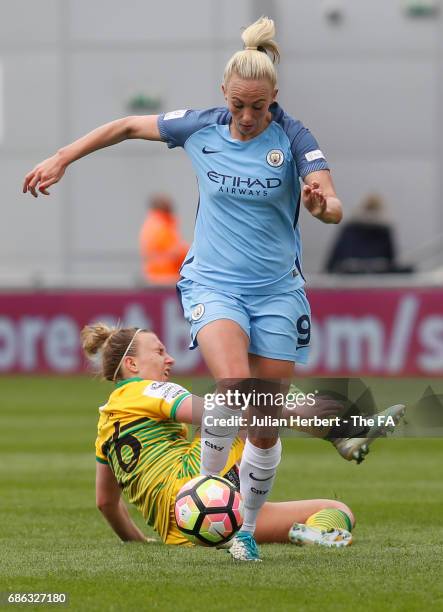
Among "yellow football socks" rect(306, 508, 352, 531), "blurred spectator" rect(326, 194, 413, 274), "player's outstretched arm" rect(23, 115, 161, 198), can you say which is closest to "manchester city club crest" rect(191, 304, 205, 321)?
"player's outstretched arm" rect(23, 115, 161, 198)

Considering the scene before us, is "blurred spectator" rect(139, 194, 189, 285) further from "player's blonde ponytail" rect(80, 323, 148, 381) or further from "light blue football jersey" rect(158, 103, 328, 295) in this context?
"light blue football jersey" rect(158, 103, 328, 295)

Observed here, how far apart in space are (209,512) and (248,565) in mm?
307

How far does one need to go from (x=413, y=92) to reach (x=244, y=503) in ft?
62.3

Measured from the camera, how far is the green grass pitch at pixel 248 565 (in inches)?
220

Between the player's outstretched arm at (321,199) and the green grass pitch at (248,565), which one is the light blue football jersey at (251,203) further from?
the green grass pitch at (248,565)

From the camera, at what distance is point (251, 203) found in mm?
6594

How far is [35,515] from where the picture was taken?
8.31 metres

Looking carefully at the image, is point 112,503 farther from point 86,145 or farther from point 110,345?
point 86,145

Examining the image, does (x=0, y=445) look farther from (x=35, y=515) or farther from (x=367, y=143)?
(x=367, y=143)

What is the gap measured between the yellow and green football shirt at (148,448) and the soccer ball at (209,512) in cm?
42

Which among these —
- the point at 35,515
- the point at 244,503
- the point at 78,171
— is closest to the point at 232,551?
the point at 244,503

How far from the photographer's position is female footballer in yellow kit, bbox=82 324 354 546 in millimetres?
6824

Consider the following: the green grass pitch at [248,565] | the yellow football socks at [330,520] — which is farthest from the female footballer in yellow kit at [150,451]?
the green grass pitch at [248,565]

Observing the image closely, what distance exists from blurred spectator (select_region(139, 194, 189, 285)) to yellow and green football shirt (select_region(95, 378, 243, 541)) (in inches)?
511
